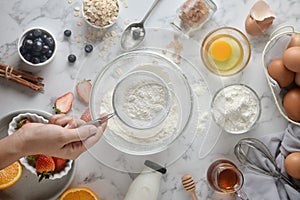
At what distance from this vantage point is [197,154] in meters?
1.86

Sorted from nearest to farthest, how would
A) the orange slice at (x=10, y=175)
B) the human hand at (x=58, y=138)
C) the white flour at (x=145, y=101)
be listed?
the human hand at (x=58, y=138)
the white flour at (x=145, y=101)
the orange slice at (x=10, y=175)

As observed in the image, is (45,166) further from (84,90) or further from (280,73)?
(280,73)

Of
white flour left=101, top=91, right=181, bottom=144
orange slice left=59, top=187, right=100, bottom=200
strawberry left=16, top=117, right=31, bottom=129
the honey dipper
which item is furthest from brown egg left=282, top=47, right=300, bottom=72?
strawberry left=16, top=117, right=31, bottom=129

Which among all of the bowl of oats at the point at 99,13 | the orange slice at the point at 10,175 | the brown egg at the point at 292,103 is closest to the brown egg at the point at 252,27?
the brown egg at the point at 292,103

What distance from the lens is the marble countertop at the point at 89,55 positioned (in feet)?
6.23

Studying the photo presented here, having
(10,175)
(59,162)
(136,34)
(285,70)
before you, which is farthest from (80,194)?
(285,70)

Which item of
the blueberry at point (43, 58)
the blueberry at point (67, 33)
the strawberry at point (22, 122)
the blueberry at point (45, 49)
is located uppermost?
the blueberry at point (67, 33)

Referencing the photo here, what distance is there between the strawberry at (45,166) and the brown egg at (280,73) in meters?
0.78

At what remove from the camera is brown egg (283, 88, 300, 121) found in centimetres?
181

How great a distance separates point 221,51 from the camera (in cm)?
189

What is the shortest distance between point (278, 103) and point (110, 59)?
1.90ft

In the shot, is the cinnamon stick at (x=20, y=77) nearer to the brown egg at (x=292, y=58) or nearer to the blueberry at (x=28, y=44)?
the blueberry at (x=28, y=44)

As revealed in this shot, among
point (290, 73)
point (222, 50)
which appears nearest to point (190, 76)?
point (222, 50)

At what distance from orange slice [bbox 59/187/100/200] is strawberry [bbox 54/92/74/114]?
0.85 ft
